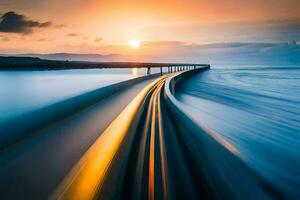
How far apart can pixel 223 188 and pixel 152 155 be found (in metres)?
0.97

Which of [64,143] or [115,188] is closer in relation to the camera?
[115,188]

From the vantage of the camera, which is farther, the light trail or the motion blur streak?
the light trail

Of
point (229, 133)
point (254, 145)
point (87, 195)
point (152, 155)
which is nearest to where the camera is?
point (87, 195)

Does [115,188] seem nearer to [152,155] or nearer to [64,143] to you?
[152,155]

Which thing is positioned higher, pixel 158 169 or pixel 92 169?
pixel 92 169

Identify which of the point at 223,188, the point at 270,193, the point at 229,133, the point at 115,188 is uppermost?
the point at 115,188

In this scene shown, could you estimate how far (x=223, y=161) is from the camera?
4.08 m

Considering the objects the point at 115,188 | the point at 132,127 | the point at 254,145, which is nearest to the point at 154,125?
the point at 132,127

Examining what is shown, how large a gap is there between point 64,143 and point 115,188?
6.23 ft

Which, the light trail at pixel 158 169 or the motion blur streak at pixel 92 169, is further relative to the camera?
the light trail at pixel 158 169

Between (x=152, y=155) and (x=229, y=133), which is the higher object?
(x=152, y=155)

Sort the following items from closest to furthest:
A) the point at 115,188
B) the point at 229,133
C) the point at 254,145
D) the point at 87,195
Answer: the point at 87,195 < the point at 115,188 < the point at 254,145 < the point at 229,133

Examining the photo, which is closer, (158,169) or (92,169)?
(92,169)

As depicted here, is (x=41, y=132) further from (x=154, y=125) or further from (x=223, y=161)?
(x=223, y=161)
